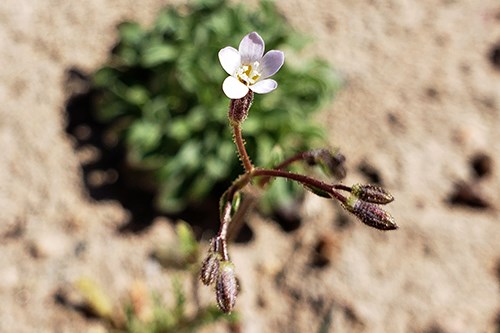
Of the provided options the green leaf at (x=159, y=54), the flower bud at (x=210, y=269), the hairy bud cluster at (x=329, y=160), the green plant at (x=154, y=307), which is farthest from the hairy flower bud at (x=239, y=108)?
the green leaf at (x=159, y=54)

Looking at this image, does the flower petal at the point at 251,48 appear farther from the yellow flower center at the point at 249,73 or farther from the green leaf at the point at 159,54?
the green leaf at the point at 159,54

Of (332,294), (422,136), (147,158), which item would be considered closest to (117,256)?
(147,158)

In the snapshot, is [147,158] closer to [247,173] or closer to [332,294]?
[332,294]

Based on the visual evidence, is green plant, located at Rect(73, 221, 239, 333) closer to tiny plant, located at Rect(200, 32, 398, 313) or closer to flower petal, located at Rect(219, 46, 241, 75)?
tiny plant, located at Rect(200, 32, 398, 313)

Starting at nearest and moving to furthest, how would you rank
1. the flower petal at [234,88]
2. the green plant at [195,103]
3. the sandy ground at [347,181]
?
the flower petal at [234,88] < the sandy ground at [347,181] < the green plant at [195,103]

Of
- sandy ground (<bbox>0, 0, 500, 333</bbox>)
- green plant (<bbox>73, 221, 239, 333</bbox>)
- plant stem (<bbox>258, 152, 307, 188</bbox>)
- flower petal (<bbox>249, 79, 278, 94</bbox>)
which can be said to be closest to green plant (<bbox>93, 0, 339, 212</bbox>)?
sandy ground (<bbox>0, 0, 500, 333</bbox>)

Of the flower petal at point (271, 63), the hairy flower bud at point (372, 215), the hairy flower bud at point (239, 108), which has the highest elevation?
the flower petal at point (271, 63)

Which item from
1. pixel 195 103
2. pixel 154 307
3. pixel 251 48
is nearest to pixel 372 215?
pixel 251 48
